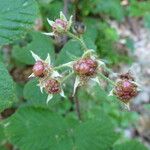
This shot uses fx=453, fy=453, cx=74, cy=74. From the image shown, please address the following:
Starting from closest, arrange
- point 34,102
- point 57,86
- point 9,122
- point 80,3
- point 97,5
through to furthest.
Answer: point 57,86 → point 34,102 → point 9,122 → point 80,3 → point 97,5

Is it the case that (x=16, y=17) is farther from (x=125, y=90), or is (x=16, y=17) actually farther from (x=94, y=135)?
(x=94, y=135)

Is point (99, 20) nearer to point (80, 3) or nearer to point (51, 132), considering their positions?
point (80, 3)

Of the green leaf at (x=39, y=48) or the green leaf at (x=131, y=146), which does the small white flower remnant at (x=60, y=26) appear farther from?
the green leaf at (x=131, y=146)

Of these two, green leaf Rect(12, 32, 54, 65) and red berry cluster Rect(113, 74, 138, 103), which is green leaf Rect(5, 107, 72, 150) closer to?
green leaf Rect(12, 32, 54, 65)

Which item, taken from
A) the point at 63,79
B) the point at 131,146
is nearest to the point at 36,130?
the point at 131,146

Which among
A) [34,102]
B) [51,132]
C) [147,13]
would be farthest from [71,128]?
[147,13]

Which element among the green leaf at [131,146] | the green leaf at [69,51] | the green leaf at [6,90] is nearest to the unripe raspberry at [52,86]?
the green leaf at [6,90]
